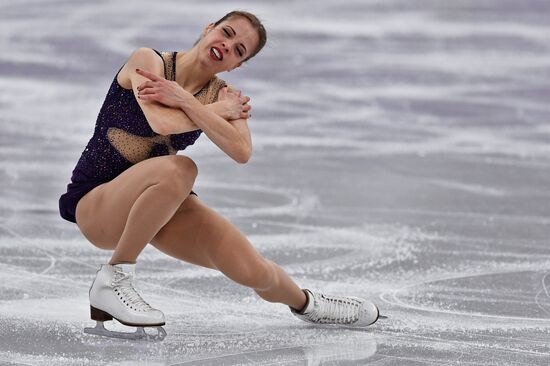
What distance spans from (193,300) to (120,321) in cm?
67

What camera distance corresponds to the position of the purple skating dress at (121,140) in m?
3.64

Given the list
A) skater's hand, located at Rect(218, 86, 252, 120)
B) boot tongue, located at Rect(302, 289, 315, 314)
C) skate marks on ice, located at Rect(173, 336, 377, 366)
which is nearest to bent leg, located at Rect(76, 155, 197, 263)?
skater's hand, located at Rect(218, 86, 252, 120)

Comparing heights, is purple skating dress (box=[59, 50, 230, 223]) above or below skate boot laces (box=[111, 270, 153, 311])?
above

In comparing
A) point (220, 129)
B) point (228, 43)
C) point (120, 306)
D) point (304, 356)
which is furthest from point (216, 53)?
point (304, 356)

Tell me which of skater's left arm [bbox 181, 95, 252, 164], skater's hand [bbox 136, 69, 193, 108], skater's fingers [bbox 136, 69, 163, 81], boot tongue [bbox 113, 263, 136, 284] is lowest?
boot tongue [bbox 113, 263, 136, 284]

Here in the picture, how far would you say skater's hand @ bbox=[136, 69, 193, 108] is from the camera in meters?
3.44

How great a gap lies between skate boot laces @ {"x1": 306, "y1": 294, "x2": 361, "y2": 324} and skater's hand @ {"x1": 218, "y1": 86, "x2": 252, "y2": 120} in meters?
0.71

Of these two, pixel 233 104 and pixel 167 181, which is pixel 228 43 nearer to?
pixel 233 104

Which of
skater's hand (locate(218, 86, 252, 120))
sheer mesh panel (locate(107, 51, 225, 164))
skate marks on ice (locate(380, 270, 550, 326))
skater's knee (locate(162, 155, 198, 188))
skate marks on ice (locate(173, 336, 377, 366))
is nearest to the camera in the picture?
skate marks on ice (locate(173, 336, 377, 366))

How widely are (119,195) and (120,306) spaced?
37 centimetres

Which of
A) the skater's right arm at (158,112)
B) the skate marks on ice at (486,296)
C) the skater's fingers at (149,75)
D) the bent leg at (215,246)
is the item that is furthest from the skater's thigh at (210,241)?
the skate marks on ice at (486,296)

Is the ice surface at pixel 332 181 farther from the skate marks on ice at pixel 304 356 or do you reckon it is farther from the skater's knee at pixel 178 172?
the skater's knee at pixel 178 172

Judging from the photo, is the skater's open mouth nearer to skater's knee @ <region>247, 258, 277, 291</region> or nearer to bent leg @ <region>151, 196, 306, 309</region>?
bent leg @ <region>151, 196, 306, 309</region>

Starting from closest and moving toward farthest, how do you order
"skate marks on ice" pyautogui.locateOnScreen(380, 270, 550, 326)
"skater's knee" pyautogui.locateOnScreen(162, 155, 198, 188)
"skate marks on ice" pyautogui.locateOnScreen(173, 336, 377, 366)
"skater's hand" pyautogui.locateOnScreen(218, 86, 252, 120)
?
"skate marks on ice" pyautogui.locateOnScreen(173, 336, 377, 366)
"skater's knee" pyautogui.locateOnScreen(162, 155, 198, 188)
"skater's hand" pyautogui.locateOnScreen(218, 86, 252, 120)
"skate marks on ice" pyautogui.locateOnScreen(380, 270, 550, 326)
